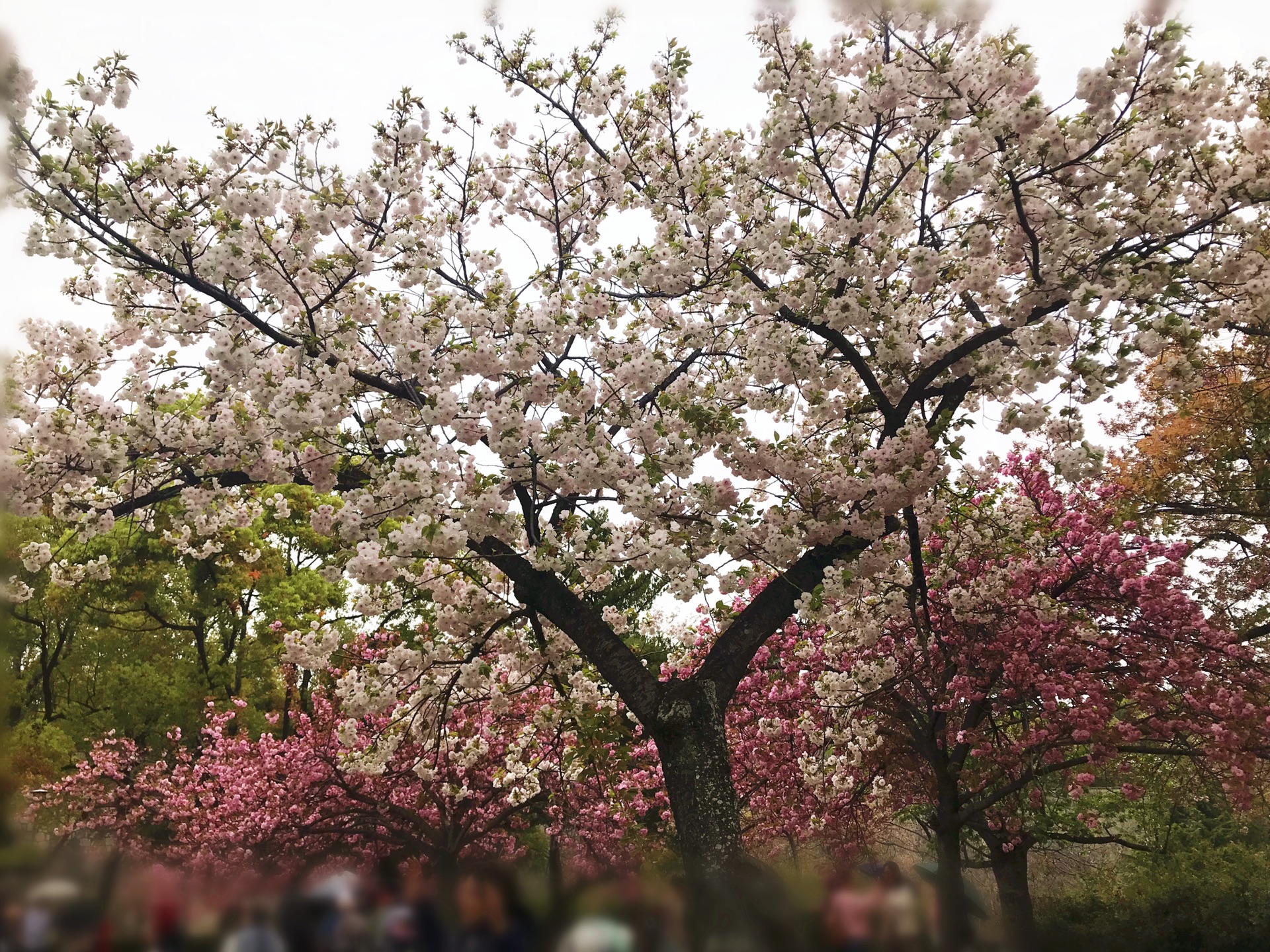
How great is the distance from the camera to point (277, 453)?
22.4 feet

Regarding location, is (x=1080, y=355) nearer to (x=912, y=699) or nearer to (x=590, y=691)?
(x=590, y=691)

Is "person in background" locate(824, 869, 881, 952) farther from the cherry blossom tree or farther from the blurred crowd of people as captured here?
the cherry blossom tree

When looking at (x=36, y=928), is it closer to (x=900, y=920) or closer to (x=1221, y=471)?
(x=900, y=920)

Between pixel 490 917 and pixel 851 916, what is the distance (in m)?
1.02

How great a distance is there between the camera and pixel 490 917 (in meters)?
2.42

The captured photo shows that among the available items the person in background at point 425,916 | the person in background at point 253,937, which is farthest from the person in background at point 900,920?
the person in background at point 253,937

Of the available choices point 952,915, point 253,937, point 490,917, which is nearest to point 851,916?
point 952,915

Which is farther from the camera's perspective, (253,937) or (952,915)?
(952,915)

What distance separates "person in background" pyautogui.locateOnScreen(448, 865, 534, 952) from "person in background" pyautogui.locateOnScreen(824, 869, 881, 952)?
0.83m

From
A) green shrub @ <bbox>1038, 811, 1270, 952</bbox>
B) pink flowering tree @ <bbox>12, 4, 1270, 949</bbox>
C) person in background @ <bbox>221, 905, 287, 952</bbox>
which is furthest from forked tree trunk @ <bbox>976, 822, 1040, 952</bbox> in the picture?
person in background @ <bbox>221, 905, 287, 952</bbox>

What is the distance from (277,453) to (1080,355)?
620 cm

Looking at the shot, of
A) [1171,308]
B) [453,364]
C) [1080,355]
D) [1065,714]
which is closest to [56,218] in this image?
[453,364]

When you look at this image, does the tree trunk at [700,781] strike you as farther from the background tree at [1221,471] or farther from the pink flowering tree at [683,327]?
the background tree at [1221,471]

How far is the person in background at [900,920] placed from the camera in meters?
2.27
